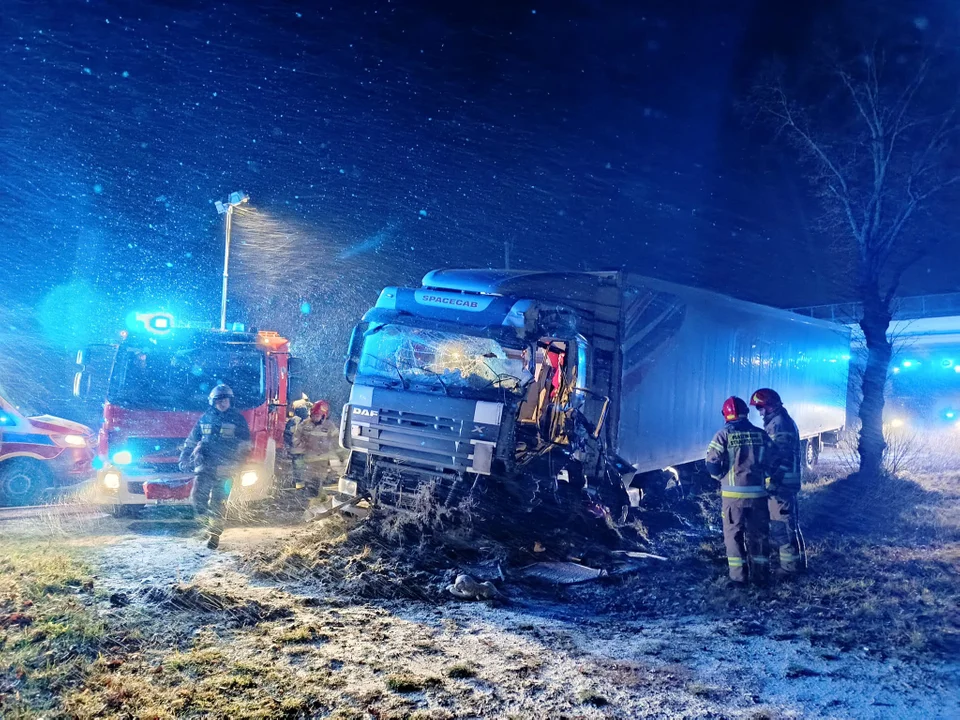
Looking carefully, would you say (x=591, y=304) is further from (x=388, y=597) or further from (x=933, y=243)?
(x=933, y=243)

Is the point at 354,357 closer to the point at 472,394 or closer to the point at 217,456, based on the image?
the point at 472,394

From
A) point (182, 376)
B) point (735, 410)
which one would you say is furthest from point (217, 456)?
point (735, 410)

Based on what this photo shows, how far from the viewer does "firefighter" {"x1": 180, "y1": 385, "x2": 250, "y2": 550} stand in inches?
290

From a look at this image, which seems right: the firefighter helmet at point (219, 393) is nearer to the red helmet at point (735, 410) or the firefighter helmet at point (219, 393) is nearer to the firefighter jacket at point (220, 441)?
the firefighter jacket at point (220, 441)

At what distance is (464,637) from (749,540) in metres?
2.95

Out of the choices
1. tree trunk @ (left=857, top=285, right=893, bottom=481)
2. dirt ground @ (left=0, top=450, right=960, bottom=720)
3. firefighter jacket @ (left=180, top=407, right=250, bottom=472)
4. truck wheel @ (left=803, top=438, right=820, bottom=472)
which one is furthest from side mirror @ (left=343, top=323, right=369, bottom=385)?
truck wheel @ (left=803, top=438, right=820, bottom=472)

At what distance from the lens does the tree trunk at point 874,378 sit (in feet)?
42.3

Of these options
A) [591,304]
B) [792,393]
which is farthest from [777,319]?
[591,304]

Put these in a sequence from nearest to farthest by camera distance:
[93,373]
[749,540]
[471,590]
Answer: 1. [471,590]
2. [749,540]
3. [93,373]

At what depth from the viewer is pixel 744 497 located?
21.6ft

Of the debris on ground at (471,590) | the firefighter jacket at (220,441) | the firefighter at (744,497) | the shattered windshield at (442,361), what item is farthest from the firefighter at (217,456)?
the firefighter at (744,497)

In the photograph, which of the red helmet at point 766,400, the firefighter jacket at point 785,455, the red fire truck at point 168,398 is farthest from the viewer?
the red fire truck at point 168,398

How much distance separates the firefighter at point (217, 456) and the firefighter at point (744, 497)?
4.80 meters

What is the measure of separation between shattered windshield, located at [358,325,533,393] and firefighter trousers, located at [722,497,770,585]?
99.1 inches
